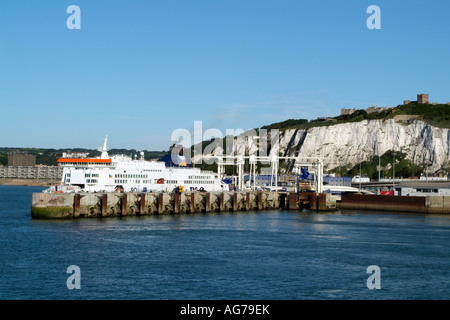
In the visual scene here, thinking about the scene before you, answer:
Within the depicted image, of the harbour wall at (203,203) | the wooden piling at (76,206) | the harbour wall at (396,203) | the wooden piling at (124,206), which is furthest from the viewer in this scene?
the harbour wall at (396,203)

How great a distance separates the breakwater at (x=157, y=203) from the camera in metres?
56.8

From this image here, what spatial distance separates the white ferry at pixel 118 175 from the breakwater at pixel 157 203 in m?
4.18

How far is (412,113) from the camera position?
526 feet

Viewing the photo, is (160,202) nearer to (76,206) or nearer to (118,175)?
(118,175)

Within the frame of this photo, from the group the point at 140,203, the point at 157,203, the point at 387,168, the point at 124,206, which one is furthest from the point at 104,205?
the point at 387,168

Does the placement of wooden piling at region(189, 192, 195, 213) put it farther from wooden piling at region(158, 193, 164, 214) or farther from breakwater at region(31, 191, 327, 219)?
wooden piling at region(158, 193, 164, 214)

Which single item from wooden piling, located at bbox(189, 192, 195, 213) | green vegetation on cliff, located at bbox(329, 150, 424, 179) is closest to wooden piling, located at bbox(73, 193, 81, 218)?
wooden piling, located at bbox(189, 192, 195, 213)

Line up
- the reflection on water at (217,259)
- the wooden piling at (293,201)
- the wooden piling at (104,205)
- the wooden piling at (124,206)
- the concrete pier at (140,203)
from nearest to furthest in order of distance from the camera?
the reflection on water at (217,259), the concrete pier at (140,203), the wooden piling at (104,205), the wooden piling at (124,206), the wooden piling at (293,201)

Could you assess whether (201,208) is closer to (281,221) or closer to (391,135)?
(281,221)

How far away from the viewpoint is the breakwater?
56763mm

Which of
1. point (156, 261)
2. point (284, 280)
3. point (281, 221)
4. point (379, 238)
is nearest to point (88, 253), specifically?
point (156, 261)

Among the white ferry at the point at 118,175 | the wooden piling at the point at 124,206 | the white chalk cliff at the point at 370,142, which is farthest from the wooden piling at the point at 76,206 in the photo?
the white chalk cliff at the point at 370,142

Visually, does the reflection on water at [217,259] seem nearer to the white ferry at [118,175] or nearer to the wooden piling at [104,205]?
the wooden piling at [104,205]

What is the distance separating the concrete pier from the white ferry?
13.6 feet
